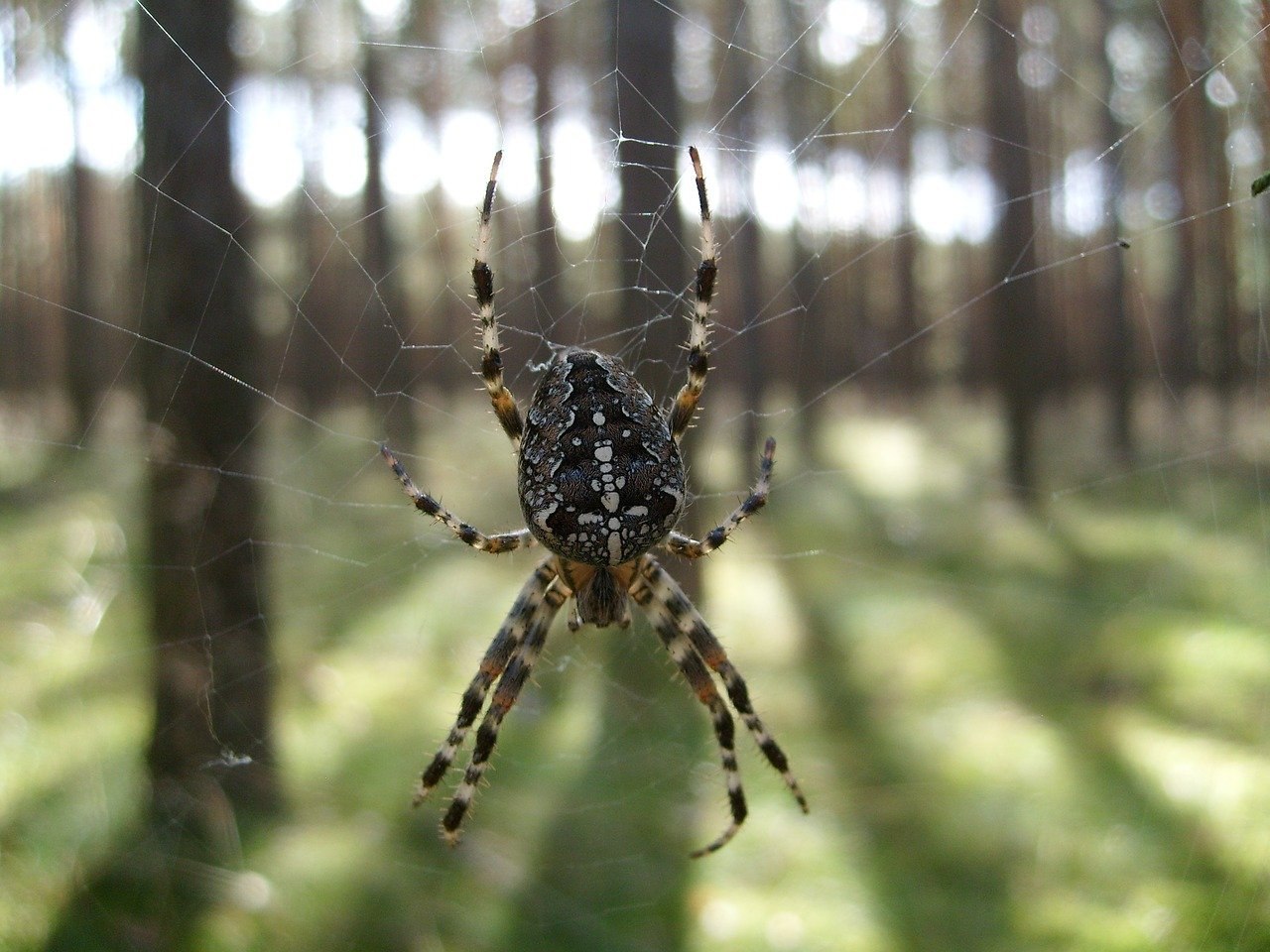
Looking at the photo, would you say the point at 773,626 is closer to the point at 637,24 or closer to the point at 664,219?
the point at 664,219

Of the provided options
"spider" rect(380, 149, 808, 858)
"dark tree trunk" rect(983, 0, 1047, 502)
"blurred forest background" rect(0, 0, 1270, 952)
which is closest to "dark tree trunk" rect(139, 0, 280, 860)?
"blurred forest background" rect(0, 0, 1270, 952)

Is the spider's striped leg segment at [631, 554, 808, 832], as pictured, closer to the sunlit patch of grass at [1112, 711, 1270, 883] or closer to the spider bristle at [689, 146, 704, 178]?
the spider bristle at [689, 146, 704, 178]

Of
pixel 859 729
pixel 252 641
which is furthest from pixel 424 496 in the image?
pixel 859 729

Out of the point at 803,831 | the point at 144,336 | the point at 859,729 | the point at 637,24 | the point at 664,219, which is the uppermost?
the point at 637,24

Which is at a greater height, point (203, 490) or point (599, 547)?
point (203, 490)

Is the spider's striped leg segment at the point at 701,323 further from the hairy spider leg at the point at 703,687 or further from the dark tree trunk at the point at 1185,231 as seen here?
the dark tree trunk at the point at 1185,231

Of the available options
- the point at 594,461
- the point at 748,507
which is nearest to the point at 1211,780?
the point at 748,507
